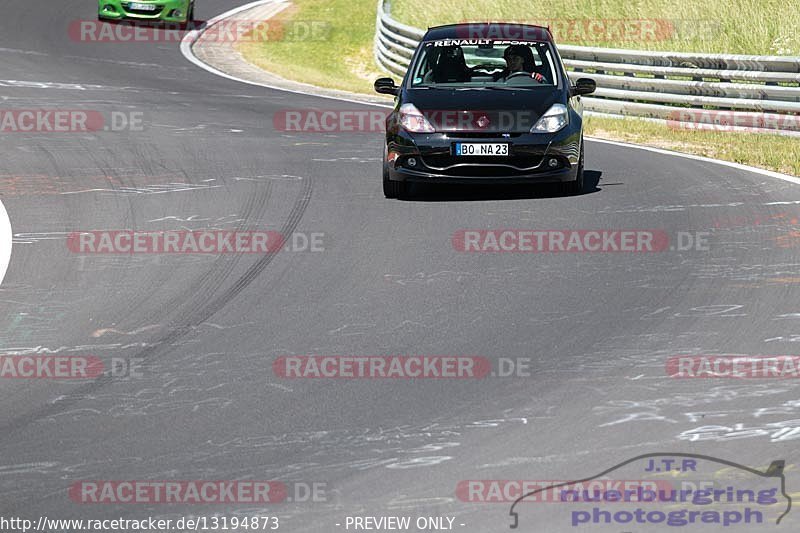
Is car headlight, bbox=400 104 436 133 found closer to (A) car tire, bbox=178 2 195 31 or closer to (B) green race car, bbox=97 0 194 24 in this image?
(B) green race car, bbox=97 0 194 24

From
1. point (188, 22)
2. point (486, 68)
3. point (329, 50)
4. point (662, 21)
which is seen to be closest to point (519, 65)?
point (486, 68)

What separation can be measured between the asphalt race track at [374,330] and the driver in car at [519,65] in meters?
1.15

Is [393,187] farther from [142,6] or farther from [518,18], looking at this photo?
[142,6]

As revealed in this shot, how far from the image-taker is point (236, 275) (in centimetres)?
1000

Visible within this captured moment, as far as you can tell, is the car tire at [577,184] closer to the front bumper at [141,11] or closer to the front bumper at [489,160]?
the front bumper at [489,160]

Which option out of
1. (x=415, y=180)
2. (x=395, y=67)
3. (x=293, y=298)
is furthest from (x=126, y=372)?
(x=395, y=67)

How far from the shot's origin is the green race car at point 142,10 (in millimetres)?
33375

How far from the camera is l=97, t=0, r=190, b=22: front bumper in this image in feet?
110

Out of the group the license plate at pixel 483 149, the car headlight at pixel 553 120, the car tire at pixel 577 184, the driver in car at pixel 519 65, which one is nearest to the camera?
the license plate at pixel 483 149

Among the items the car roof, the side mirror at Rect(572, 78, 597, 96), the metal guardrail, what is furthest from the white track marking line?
the metal guardrail

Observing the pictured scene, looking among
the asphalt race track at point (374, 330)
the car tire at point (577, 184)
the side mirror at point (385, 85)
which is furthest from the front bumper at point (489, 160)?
the side mirror at point (385, 85)

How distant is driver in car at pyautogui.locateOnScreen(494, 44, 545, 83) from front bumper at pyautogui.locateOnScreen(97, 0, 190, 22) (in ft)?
68.0

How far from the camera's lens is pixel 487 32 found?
14516mm

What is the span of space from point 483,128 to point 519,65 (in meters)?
1.36
